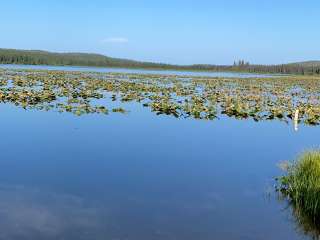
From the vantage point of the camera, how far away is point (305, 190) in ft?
31.8

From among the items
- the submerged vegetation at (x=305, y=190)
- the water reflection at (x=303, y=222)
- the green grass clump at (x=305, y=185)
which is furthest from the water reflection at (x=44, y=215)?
the green grass clump at (x=305, y=185)

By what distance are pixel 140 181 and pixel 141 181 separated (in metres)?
0.02

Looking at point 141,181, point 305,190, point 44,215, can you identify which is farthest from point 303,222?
point 44,215

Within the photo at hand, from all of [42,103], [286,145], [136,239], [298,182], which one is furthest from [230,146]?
[42,103]

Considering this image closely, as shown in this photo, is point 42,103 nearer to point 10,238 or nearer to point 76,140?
point 76,140

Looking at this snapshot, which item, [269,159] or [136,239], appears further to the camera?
[269,159]

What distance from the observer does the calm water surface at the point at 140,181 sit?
27.2 feet

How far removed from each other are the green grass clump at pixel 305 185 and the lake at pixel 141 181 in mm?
313

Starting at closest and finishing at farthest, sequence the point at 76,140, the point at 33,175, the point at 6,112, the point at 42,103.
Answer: the point at 33,175 < the point at 76,140 < the point at 6,112 < the point at 42,103

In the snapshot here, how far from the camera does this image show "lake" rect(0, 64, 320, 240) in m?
8.30

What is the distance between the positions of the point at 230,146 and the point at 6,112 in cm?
1076

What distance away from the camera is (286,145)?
17.4 m

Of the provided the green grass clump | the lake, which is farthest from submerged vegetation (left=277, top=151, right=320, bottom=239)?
the lake

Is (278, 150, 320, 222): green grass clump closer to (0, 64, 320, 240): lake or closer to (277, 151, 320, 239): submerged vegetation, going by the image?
(277, 151, 320, 239): submerged vegetation
